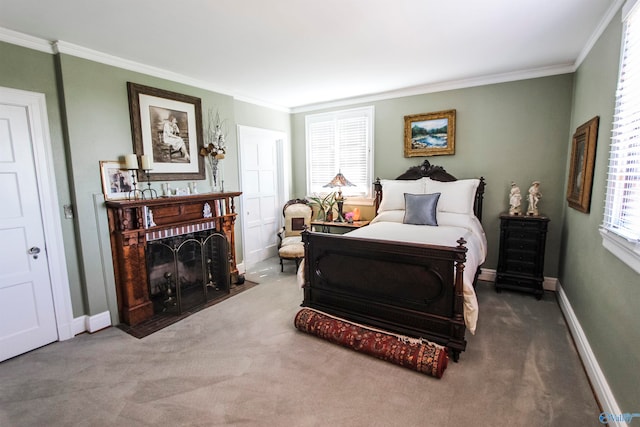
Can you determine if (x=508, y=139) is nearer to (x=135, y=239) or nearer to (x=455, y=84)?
(x=455, y=84)

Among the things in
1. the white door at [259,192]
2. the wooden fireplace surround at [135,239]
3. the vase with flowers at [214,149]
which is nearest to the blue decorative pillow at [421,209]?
the white door at [259,192]

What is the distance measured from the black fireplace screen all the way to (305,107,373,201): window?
2252 mm

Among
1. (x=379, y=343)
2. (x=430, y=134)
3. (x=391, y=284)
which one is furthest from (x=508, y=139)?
(x=379, y=343)

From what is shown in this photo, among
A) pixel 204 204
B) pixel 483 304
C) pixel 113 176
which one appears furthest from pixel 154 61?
pixel 483 304

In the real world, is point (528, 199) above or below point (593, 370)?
above

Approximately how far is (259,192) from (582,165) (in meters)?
4.22

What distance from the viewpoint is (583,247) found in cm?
273

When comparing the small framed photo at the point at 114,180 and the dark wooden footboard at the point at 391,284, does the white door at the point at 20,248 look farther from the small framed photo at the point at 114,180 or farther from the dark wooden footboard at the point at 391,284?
the dark wooden footboard at the point at 391,284

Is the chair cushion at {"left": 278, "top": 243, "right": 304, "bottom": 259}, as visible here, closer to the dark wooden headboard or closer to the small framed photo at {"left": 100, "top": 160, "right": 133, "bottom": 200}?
the dark wooden headboard

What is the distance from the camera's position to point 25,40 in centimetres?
255

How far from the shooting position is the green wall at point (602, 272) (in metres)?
1.67

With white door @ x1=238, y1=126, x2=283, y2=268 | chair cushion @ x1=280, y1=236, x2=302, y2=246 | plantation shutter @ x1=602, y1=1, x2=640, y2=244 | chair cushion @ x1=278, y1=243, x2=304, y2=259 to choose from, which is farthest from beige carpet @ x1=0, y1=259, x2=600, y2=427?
white door @ x1=238, y1=126, x2=283, y2=268

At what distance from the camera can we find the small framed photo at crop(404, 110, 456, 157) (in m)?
4.26

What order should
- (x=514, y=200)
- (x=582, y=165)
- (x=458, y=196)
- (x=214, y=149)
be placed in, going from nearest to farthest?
(x=582, y=165)
(x=514, y=200)
(x=458, y=196)
(x=214, y=149)
